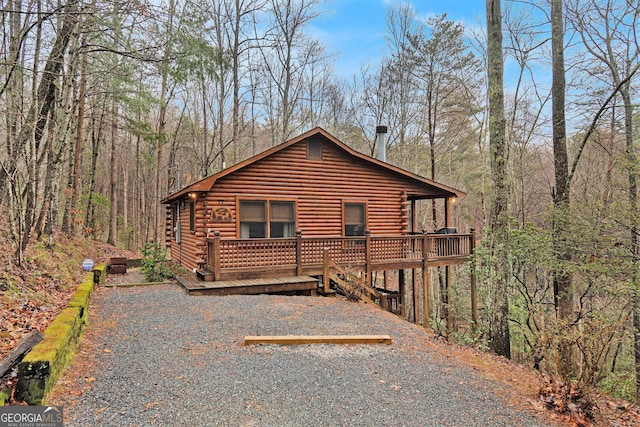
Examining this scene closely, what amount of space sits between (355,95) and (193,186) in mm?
18516

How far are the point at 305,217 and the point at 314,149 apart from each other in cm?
229

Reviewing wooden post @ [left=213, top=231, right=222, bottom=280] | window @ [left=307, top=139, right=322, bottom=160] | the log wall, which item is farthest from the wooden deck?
window @ [left=307, top=139, right=322, bottom=160]

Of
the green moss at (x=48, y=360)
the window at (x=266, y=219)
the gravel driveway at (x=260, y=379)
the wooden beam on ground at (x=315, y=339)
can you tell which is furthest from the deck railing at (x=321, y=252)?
the green moss at (x=48, y=360)

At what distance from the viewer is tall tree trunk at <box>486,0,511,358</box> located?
8.10 metres

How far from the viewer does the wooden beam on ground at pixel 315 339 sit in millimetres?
5543

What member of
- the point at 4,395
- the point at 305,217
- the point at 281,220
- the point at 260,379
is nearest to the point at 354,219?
the point at 305,217

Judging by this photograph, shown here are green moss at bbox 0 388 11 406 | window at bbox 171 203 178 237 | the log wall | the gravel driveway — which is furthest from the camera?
window at bbox 171 203 178 237

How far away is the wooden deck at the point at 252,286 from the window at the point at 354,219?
3.26m

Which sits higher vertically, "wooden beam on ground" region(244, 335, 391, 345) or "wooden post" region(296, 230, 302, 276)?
"wooden post" region(296, 230, 302, 276)

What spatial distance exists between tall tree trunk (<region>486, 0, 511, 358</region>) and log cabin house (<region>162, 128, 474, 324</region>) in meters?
3.66

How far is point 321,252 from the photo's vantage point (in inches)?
426

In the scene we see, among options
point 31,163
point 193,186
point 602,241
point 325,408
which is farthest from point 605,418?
point 31,163

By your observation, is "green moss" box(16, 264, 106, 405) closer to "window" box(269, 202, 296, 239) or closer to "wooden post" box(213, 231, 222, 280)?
"wooden post" box(213, 231, 222, 280)

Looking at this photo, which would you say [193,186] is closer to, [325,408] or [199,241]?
[199,241]
